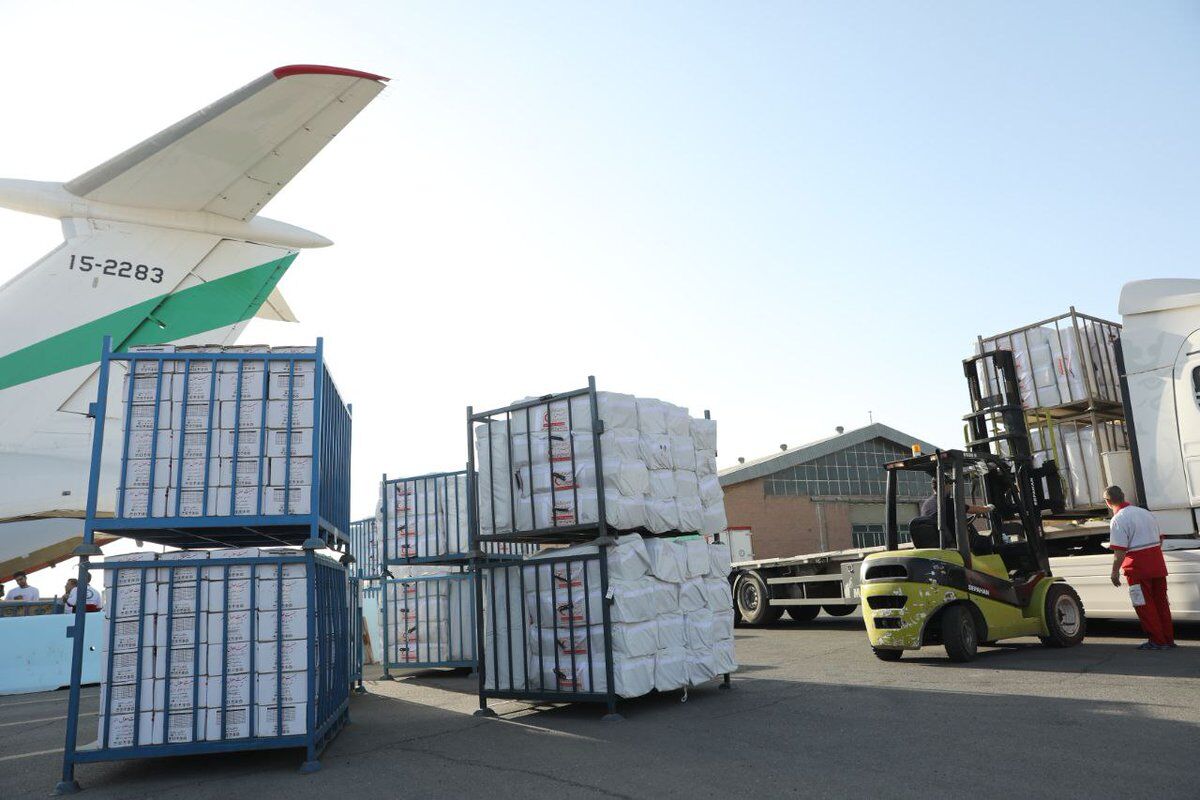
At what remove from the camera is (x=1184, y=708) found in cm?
638

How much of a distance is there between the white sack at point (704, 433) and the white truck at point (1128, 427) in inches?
233

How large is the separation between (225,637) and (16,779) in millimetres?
2092

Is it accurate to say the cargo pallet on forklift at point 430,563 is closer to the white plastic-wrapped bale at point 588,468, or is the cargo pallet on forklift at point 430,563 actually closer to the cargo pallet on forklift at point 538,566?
the cargo pallet on forklift at point 538,566

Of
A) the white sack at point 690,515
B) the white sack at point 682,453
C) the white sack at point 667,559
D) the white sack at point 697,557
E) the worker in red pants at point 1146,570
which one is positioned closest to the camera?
the white sack at point 667,559

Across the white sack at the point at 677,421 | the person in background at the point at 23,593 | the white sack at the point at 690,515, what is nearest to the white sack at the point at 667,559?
the white sack at the point at 690,515

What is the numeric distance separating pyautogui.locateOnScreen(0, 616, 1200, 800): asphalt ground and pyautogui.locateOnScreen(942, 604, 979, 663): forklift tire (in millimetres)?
197

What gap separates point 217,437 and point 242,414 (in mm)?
253

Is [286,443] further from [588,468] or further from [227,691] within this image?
[588,468]

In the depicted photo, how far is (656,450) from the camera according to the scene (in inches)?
336

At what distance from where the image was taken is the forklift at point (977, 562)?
31.9 feet

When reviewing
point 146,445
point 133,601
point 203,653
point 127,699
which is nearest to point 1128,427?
point 203,653

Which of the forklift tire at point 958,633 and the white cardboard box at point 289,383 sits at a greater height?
the white cardboard box at point 289,383

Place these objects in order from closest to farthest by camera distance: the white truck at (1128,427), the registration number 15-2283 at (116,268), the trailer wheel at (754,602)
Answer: the white truck at (1128,427) → the registration number 15-2283 at (116,268) → the trailer wheel at (754,602)

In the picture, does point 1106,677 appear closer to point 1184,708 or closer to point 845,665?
point 1184,708
